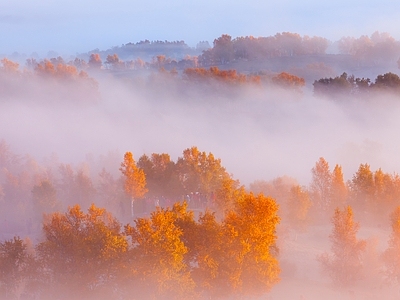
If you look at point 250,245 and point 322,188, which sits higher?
point 322,188

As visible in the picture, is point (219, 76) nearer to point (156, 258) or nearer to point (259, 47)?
point (259, 47)

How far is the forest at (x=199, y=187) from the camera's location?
77.2ft

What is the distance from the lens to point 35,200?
40688mm

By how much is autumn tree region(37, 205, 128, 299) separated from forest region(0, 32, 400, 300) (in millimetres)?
69

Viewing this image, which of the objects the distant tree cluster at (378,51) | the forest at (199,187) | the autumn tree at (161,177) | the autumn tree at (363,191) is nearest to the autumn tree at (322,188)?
the forest at (199,187)

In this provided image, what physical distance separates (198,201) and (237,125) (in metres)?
46.3

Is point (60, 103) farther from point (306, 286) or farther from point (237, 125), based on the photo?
point (306, 286)

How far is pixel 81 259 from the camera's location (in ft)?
79.6

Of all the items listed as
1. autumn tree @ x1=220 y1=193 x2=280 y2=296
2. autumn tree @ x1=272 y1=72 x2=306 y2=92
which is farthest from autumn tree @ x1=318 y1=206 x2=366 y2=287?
autumn tree @ x1=272 y1=72 x2=306 y2=92

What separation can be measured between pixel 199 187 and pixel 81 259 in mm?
17483

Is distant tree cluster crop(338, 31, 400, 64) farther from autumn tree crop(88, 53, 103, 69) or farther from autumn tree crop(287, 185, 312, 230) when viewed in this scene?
autumn tree crop(287, 185, 312, 230)

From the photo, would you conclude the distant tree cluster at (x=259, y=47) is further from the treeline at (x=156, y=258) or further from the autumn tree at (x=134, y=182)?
the treeline at (x=156, y=258)

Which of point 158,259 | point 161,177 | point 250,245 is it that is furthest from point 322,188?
point 158,259

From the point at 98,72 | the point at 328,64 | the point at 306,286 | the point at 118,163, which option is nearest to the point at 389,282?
the point at 306,286
